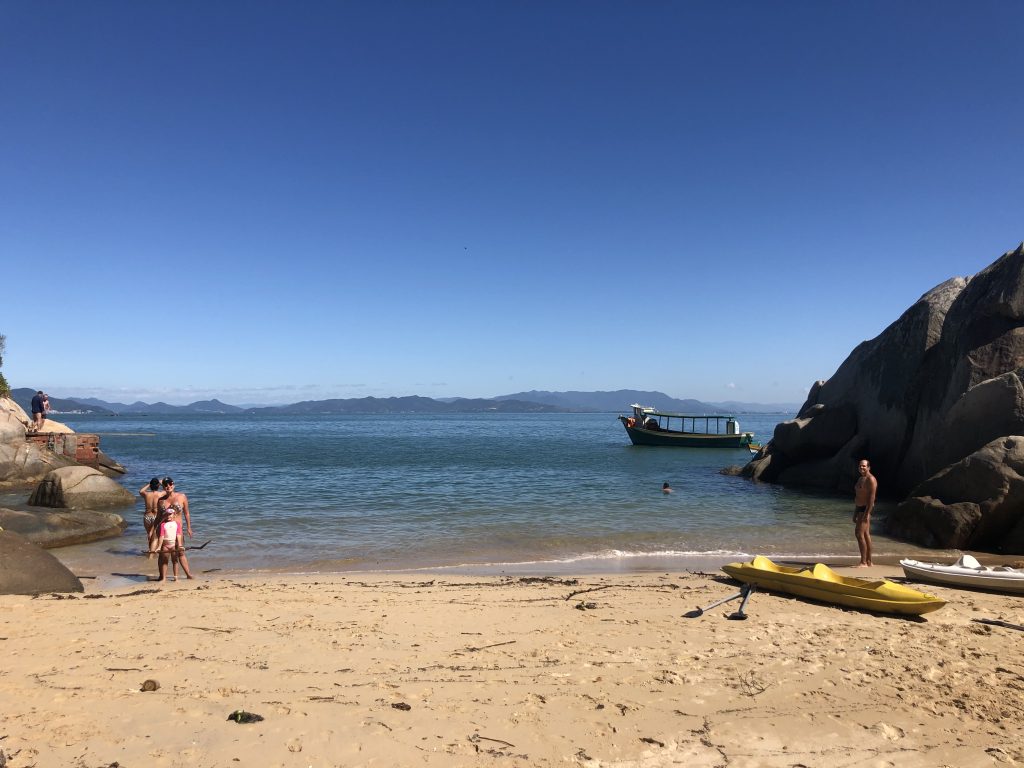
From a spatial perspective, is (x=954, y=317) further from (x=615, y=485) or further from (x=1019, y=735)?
(x=1019, y=735)

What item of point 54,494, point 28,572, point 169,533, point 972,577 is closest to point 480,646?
point 169,533

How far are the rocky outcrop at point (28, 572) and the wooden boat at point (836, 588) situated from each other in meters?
10.3

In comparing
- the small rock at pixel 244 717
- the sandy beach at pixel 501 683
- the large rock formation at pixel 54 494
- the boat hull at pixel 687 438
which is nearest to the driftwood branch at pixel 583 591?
the sandy beach at pixel 501 683

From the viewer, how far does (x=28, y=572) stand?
8.91 m

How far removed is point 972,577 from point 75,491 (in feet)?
66.9

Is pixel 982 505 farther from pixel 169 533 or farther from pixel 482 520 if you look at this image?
pixel 169 533

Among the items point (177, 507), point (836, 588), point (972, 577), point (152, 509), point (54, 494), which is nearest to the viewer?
point (836, 588)

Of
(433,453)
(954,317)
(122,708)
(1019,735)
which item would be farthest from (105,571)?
(433,453)

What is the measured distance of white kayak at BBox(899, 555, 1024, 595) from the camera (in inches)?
361

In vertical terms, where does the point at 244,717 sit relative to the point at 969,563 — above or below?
below

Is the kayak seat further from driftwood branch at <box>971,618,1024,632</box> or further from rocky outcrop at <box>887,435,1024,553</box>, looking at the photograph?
rocky outcrop at <box>887,435,1024,553</box>

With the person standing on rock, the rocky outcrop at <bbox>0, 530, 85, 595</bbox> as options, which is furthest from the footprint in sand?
the person standing on rock

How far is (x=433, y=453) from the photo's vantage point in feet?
138

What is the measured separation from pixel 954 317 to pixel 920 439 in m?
4.27
